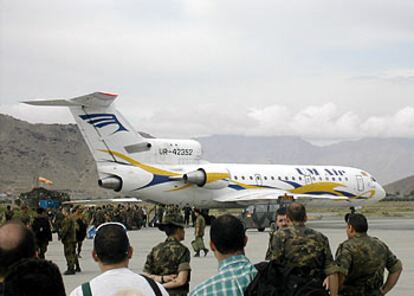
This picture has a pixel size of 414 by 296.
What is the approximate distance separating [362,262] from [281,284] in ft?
9.98

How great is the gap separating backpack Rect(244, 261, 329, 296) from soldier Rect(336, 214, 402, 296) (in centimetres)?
276

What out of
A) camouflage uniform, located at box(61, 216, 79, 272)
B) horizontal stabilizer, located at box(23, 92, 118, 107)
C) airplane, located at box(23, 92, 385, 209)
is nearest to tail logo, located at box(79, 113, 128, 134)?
airplane, located at box(23, 92, 385, 209)

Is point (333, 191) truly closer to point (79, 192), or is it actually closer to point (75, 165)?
point (79, 192)

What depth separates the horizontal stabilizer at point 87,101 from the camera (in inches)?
1279

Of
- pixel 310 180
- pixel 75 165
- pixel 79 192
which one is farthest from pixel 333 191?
pixel 75 165

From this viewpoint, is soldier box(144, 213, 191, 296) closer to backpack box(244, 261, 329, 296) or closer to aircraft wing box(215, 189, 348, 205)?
backpack box(244, 261, 329, 296)

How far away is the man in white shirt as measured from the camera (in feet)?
13.9

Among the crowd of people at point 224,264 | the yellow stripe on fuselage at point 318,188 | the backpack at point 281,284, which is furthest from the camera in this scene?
the yellow stripe on fuselage at point 318,188

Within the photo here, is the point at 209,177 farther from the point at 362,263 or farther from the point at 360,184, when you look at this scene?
the point at 362,263

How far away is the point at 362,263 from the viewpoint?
23.5 ft

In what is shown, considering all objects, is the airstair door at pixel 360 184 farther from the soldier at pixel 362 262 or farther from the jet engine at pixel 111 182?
the soldier at pixel 362 262

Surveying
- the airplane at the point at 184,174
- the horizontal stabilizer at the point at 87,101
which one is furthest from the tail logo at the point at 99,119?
the horizontal stabilizer at the point at 87,101

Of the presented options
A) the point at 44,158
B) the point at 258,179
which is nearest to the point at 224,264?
the point at 258,179

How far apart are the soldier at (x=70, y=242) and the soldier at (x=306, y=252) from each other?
10.8m
